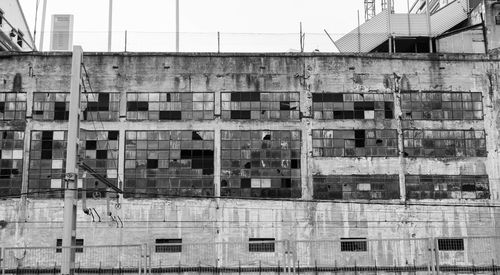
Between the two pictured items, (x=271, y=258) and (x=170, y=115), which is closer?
(x=271, y=258)

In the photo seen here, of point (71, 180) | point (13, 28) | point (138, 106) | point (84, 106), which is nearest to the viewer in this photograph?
point (71, 180)

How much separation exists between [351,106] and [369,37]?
A: 18.7 feet

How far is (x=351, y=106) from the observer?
36.8 metres

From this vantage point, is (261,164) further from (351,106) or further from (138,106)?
(138,106)

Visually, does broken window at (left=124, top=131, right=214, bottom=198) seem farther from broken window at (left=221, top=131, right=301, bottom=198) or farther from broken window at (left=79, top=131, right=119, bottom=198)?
broken window at (left=221, top=131, right=301, bottom=198)

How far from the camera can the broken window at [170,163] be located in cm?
3553

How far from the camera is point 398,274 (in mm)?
→ 34219

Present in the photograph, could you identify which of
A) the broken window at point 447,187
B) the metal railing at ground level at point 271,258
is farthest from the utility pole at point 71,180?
the broken window at point 447,187

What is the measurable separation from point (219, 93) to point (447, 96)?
12.9 metres

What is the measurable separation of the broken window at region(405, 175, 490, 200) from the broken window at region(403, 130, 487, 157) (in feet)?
4.24

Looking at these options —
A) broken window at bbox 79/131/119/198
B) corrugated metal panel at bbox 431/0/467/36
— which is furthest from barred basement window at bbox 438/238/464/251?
broken window at bbox 79/131/119/198

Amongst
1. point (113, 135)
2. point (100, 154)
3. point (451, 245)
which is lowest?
point (451, 245)

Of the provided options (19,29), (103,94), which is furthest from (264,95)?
(19,29)

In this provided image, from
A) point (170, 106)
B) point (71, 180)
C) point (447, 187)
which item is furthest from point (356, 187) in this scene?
point (71, 180)
